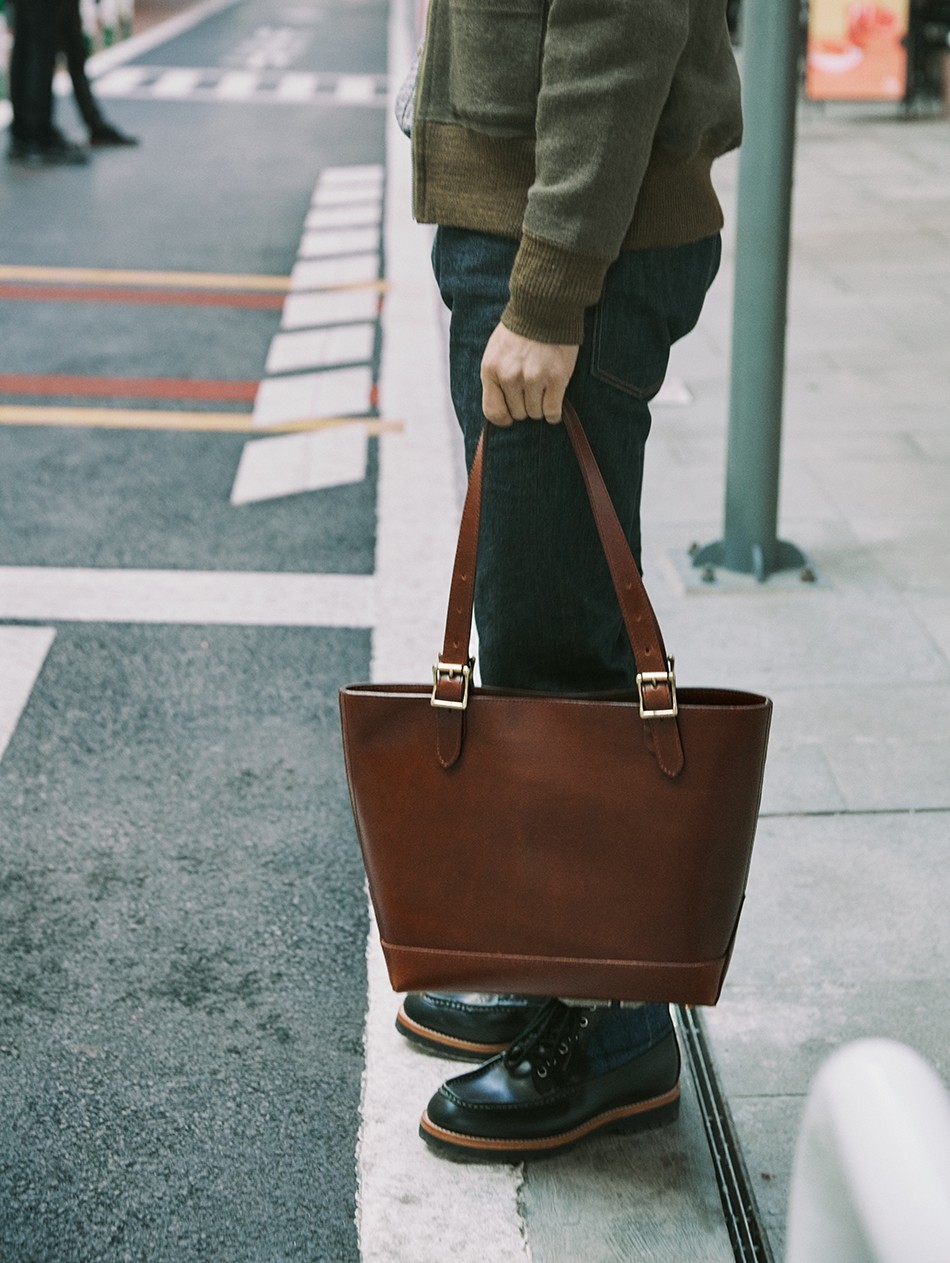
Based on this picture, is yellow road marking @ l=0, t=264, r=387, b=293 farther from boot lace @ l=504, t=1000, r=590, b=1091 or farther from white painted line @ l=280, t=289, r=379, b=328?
boot lace @ l=504, t=1000, r=590, b=1091

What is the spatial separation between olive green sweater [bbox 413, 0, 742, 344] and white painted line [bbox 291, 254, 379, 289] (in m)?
5.89

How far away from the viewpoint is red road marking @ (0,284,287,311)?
23.2 feet

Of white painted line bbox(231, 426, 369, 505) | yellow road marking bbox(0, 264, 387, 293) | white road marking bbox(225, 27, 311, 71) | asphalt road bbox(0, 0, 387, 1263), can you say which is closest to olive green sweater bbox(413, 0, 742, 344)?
asphalt road bbox(0, 0, 387, 1263)

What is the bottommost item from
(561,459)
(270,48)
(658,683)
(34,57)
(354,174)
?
(270,48)

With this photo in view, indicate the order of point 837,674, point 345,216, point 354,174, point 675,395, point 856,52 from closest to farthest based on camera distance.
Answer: point 837,674 < point 675,395 < point 345,216 < point 354,174 < point 856,52

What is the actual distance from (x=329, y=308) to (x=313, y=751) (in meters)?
4.28

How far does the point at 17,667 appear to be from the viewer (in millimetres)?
3557

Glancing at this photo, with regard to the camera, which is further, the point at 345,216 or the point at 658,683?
the point at 345,216

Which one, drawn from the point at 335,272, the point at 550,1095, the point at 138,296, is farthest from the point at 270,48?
the point at 550,1095

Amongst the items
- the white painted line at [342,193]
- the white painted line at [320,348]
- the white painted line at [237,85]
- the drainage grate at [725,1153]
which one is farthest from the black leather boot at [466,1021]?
the white painted line at [237,85]

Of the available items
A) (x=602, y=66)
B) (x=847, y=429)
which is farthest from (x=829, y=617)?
(x=602, y=66)

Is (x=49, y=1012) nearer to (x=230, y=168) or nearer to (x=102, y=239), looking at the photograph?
(x=102, y=239)

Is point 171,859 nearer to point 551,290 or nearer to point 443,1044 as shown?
point 443,1044

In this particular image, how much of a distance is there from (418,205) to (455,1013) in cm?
110
